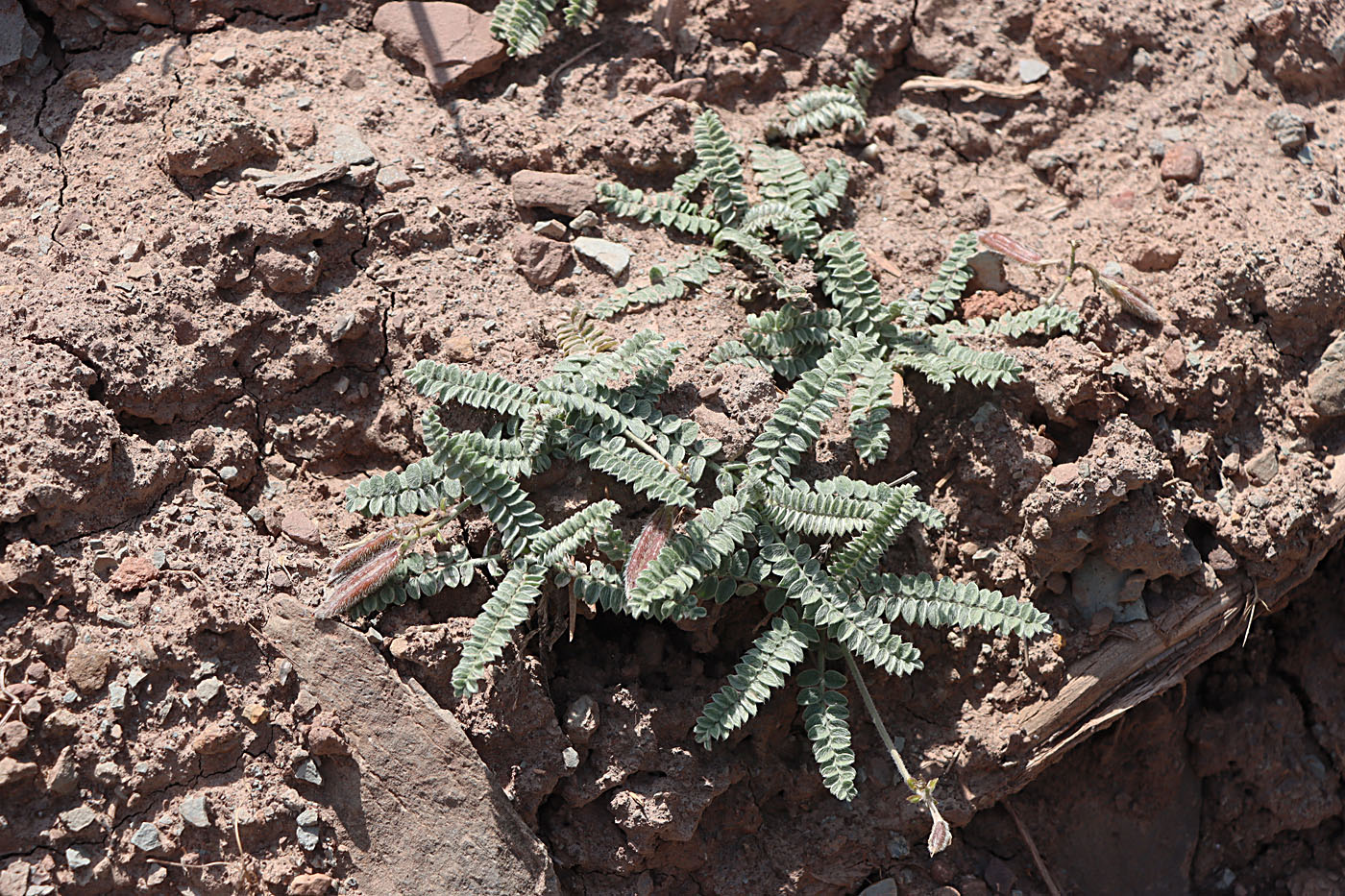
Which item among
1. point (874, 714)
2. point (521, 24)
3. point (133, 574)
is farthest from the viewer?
point (521, 24)

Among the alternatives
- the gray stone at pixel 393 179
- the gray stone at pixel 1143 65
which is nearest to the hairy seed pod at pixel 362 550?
the gray stone at pixel 393 179

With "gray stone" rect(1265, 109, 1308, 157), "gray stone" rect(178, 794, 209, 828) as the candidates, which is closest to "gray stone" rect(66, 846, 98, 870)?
"gray stone" rect(178, 794, 209, 828)

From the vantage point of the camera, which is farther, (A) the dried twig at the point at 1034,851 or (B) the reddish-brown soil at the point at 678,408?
(A) the dried twig at the point at 1034,851

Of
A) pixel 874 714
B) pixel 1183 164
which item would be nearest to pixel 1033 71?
pixel 1183 164

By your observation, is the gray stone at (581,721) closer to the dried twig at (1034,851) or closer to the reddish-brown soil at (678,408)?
the reddish-brown soil at (678,408)

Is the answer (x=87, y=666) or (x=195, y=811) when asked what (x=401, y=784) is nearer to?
(x=195, y=811)

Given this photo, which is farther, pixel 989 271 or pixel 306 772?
pixel 989 271
